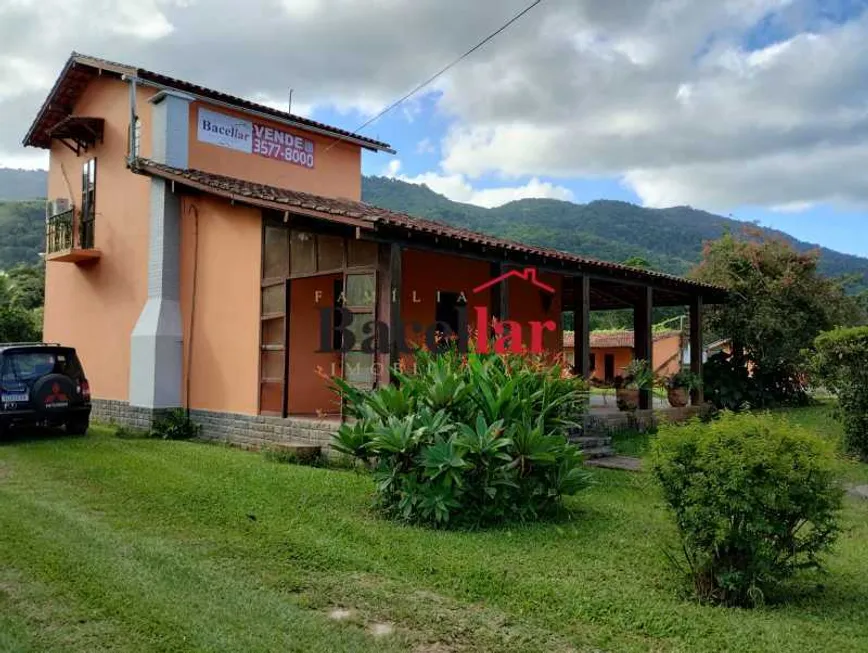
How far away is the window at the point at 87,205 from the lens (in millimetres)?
15297

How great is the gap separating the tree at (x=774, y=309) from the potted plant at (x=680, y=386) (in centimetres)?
254

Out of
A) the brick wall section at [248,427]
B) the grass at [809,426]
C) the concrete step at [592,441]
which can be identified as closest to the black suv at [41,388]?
the brick wall section at [248,427]

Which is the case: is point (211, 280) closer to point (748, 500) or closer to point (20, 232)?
point (748, 500)

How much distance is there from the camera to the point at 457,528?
623cm

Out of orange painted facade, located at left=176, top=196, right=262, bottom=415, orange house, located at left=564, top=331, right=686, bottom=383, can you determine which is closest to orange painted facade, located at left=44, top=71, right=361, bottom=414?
orange painted facade, located at left=176, top=196, right=262, bottom=415

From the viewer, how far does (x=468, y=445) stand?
621 centimetres

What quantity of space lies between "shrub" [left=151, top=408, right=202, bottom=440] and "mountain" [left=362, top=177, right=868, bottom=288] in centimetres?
4715

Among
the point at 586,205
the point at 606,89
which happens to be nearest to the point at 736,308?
the point at 606,89

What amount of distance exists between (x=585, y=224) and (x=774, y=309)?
80905mm

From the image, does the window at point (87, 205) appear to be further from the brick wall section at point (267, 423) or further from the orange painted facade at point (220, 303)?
the orange painted facade at point (220, 303)

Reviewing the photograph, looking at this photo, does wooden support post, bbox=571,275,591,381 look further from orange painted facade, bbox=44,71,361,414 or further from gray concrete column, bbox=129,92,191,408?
gray concrete column, bbox=129,92,191,408

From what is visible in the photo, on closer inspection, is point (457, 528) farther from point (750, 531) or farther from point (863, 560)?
point (863, 560)

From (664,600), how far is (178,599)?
2.91m

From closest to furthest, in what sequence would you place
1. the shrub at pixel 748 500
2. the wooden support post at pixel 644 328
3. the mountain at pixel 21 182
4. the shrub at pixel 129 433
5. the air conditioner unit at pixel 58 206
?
the shrub at pixel 748 500 < the shrub at pixel 129 433 < the wooden support post at pixel 644 328 < the air conditioner unit at pixel 58 206 < the mountain at pixel 21 182
